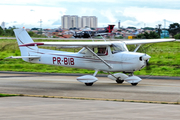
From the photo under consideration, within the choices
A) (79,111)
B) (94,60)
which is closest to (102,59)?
(94,60)

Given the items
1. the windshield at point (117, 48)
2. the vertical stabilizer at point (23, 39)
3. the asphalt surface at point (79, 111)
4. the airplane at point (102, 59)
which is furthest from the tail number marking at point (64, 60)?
the asphalt surface at point (79, 111)

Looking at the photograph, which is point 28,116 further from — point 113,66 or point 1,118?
point 113,66

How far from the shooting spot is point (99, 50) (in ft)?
A: 57.1

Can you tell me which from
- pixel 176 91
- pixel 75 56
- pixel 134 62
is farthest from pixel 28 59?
pixel 176 91

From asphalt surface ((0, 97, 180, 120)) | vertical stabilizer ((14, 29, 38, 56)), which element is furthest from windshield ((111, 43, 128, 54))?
asphalt surface ((0, 97, 180, 120))

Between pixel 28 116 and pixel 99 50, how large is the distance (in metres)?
9.62

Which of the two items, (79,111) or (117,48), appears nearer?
(79,111)

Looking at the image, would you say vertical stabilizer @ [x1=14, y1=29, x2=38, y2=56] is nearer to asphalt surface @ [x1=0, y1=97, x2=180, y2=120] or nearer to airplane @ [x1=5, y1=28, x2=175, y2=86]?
airplane @ [x1=5, y1=28, x2=175, y2=86]

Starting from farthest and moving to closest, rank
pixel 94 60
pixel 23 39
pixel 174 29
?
pixel 174 29 < pixel 23 39 < pixel 94 60

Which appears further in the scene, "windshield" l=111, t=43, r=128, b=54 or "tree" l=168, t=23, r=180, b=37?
"tree" l=168, t=23, r=180, b=37

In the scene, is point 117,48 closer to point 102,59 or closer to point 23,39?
point 102,59

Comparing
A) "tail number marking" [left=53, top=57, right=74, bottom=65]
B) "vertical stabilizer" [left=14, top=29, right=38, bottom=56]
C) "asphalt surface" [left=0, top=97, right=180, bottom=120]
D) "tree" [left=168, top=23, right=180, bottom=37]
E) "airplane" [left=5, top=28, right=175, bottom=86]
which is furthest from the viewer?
"tree" [left=168, top=23, right=180, bottom=37]

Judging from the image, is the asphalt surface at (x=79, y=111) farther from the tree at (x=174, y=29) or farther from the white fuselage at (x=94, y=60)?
the tree at (x=174, y=29)

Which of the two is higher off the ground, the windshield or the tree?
the windshield
